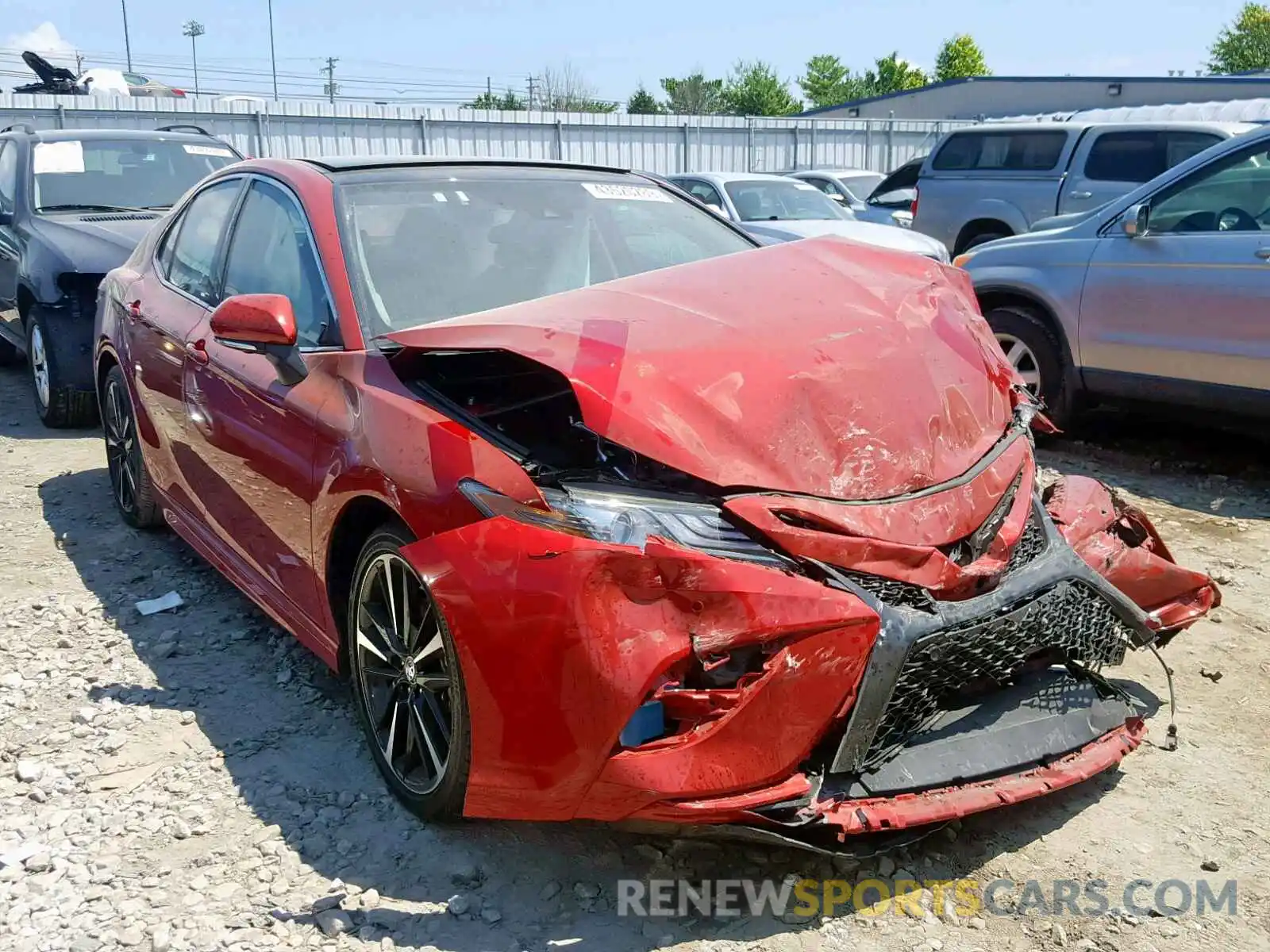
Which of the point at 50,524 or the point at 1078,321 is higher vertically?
the point at 1078,321

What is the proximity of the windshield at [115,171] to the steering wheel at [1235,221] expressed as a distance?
21.6 ft

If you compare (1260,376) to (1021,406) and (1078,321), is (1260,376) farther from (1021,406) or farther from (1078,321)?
(1021,406)

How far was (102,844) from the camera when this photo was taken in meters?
2.88

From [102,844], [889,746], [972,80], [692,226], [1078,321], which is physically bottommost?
[102,844]

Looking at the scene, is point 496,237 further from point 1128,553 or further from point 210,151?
point 210,151

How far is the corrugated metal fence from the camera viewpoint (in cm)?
1806

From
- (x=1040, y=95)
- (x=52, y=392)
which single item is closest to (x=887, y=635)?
(x=52, y=392)

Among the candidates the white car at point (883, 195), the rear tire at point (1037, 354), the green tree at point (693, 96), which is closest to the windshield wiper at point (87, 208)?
the rear tire at point (1037, 354)

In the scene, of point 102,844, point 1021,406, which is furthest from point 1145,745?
point 102,844

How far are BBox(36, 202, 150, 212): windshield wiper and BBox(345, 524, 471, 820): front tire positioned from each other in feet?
19.9

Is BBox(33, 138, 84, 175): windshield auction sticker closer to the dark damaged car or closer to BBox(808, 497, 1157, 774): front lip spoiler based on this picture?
the dark damaged car

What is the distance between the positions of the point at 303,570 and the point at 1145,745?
250 cm

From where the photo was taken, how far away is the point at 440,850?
279 centimetres

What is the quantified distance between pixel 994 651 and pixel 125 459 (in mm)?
4216
